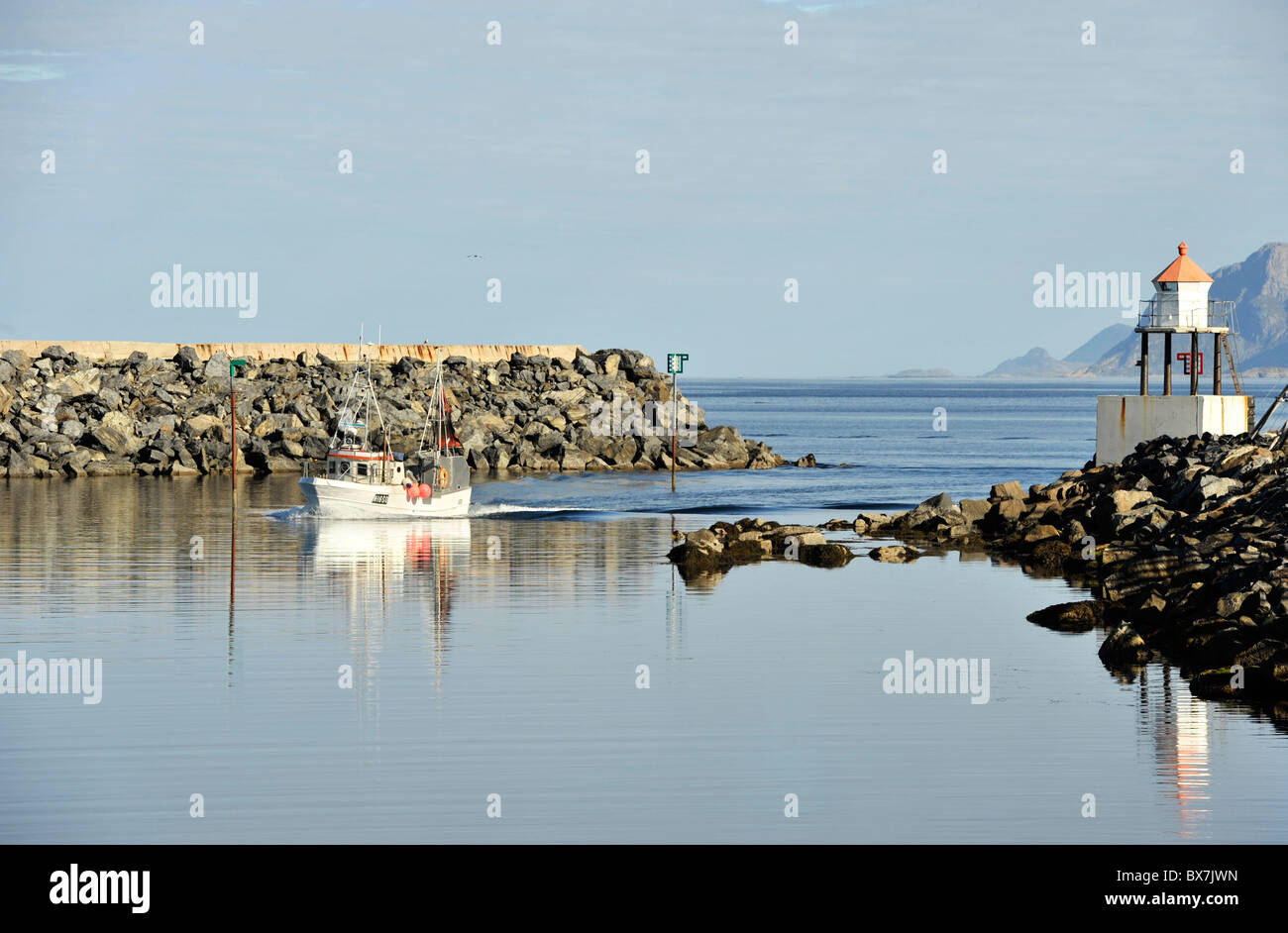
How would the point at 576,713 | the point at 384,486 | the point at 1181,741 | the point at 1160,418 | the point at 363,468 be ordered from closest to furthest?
1. the point at 1181,741
2. the point at 576,713
3. the point at 1160,418
4. the point at 384,486
5. the point at 363,468

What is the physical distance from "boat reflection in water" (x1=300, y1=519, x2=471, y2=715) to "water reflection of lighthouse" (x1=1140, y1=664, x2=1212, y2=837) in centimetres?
862

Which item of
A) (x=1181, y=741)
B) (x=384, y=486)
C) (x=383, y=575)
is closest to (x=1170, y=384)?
(x=384, y=486)

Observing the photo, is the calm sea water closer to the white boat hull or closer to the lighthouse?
the white boat hull

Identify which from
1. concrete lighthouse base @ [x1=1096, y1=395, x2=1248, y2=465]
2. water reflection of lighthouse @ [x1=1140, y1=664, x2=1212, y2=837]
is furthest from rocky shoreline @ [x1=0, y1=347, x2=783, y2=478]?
water reflection of lighthouse @ [x1=1140, y1=664, x2=1212, y2=837]

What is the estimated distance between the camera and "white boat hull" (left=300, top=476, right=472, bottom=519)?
4438 centimetres

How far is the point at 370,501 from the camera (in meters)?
44.9

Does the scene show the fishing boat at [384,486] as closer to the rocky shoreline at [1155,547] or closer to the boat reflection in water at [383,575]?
the boat reflection in water at [383,575]

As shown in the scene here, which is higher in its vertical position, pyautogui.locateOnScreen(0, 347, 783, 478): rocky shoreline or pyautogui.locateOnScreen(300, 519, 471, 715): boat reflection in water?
pyautogui.locateOnScreen(0, 347, 783, 478): rocky shoreline

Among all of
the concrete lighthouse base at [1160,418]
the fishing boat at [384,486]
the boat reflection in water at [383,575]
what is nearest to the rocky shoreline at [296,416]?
the fishing boat at [384,486]

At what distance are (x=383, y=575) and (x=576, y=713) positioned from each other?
44.8 ft

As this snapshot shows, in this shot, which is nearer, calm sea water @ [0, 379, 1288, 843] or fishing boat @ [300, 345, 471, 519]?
calm sea water @ [0, 379, 1288, 843]

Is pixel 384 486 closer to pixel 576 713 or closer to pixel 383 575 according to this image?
pixel 383 575
